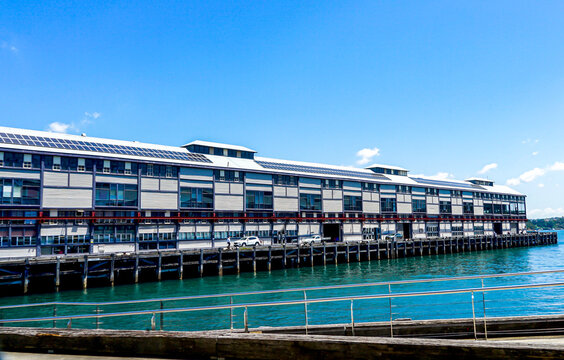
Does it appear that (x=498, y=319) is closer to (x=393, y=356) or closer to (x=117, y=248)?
(x=393, y=356)

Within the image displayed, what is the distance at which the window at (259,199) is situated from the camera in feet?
235

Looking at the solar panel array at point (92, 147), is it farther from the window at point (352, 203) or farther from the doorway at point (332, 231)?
the window at point (352, 203)

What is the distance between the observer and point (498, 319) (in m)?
12.1

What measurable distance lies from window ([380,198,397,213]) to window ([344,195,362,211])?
7.55 m

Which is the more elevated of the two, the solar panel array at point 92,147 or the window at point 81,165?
the solar panel array at point 92,147

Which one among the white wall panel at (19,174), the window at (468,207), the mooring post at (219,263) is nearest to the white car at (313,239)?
the mooring post at (219,263)

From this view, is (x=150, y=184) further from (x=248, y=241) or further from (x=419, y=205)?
(x=419, y=205)

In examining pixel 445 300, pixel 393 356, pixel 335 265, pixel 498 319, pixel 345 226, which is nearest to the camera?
pixel 393 356

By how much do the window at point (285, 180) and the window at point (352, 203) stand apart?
13947mm

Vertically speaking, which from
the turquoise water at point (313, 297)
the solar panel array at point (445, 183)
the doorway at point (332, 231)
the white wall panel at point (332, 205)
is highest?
the solar panel array at point (445, 183)

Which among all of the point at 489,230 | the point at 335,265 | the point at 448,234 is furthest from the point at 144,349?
the point at 489,230

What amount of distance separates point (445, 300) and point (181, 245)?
135ft

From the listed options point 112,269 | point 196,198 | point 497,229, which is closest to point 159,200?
point 196,198

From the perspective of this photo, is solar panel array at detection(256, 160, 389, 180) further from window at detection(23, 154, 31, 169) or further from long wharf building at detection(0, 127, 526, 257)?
window at detection(23, 154, 31, 169)
